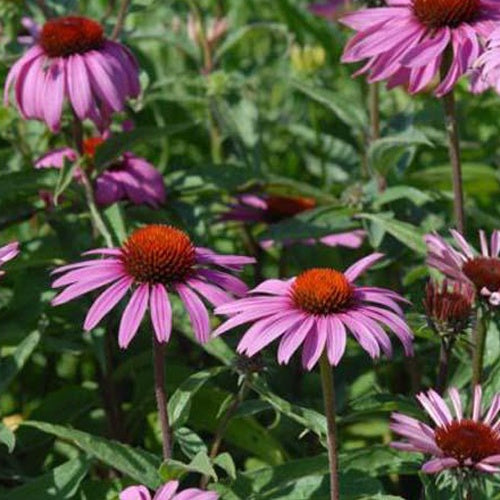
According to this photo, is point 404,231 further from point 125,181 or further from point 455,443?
point 455,443

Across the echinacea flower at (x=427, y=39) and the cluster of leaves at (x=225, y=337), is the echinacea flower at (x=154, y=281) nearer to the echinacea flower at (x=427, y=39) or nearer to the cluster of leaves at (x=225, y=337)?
the cluster of leaves at (x=225, y=337)

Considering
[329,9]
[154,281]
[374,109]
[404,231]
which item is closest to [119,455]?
[154,281]

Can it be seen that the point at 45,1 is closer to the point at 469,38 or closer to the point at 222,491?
the point at 469,38

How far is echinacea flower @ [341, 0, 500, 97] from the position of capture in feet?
5.20

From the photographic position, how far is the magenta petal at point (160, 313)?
131 centimetres

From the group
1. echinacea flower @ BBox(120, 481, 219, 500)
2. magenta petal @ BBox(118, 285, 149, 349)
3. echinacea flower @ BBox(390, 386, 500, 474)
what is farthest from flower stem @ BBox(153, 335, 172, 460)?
echinacea flower @ BBox(390, 386, 500, 474)

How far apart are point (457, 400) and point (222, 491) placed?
291 millimetres

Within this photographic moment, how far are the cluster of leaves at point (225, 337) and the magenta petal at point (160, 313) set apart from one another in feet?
0.38

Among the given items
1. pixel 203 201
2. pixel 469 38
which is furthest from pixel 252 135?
pixel 469 38

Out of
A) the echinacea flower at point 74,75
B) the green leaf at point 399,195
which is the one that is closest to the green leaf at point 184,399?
the echinacea flower at point 74,75

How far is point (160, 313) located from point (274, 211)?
2.87ft

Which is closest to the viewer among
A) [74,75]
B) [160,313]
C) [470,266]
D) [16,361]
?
[160,313]

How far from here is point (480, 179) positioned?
238cm

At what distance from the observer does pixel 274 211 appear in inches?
86.0
